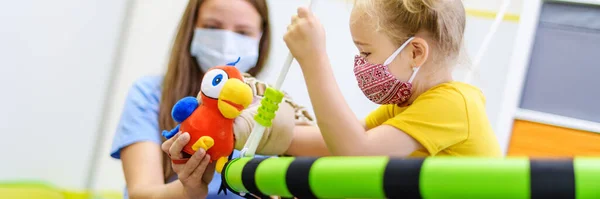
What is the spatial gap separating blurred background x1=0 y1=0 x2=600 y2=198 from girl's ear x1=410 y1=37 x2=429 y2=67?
0.49 meters

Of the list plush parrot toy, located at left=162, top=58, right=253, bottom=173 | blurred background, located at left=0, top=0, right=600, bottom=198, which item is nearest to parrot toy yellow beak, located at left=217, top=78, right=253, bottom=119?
plush parrot toy, located at left=162, top=58, right=253, bottom=173

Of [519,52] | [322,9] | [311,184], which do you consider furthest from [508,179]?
[322,9]

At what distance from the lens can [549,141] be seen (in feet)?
5.52

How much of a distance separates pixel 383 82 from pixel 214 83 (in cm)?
25

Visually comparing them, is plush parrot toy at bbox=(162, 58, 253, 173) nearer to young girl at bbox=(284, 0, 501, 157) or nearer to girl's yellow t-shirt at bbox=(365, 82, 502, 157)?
young girl at bbox=(284, 0, 501, 157)

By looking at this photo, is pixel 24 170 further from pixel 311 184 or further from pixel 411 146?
pixel 311 184

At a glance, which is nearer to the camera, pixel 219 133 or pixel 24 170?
pixel 219 133

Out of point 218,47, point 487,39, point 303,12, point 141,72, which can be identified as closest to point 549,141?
point 487,39

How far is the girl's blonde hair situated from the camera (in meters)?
0.93

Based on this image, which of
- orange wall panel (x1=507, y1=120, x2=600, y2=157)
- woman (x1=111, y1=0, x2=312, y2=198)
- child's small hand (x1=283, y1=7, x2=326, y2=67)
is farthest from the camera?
orange wall panel (x1=507, y1=120, x2=600, y2=157)

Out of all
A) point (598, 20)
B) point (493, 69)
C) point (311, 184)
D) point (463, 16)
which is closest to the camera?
point (311, 184)

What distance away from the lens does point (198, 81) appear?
143cm

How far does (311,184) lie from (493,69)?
139 centimetres

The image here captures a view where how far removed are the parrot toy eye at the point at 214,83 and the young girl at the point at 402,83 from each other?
97 millimetres
